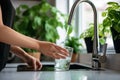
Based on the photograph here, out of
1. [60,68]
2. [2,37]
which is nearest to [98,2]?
[60,68]

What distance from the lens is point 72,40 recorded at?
2.38 metres

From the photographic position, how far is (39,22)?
8.38 feet

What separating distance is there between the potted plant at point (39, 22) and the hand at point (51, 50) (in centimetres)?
146

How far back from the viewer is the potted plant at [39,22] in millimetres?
2537

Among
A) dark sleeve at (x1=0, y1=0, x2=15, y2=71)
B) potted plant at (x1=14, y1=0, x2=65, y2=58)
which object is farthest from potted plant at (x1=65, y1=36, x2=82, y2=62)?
dark sleeve at (x1=0, y1=0, x2=15, y2=71)

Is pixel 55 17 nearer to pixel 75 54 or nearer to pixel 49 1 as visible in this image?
pixel 49 1

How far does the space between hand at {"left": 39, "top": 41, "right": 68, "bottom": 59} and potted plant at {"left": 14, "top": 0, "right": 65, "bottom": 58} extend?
1456 millimetres

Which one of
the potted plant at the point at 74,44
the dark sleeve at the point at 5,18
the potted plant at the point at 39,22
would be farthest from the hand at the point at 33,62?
the potted plant at the point at 39,22

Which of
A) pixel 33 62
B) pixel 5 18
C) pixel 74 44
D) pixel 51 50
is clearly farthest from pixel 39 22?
pixel 51 50

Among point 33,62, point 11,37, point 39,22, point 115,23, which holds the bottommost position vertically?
point 33,62

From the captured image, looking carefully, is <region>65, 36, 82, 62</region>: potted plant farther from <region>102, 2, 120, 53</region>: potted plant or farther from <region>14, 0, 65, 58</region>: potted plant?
<region>102, 2, 120, 53</region>: potted plant

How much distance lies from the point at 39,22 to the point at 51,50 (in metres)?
1.53

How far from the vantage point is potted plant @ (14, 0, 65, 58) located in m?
2.54

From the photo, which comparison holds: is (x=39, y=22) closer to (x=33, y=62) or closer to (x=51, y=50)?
(x=33, y=62)
